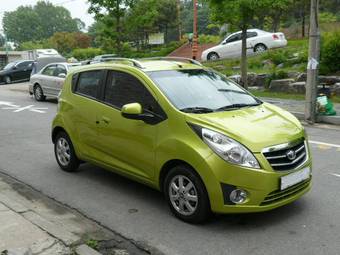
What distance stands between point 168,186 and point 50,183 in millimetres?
2303

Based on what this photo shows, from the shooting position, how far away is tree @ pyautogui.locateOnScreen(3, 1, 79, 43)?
12812 centimetres

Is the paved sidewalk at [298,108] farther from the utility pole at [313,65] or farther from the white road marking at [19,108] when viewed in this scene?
the white road marking at [19,108]

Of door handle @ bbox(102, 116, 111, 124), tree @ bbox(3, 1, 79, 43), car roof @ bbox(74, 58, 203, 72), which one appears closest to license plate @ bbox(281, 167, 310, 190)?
car roof @ bbox(74, 58, 203, 72)

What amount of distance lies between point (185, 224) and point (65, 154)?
282cm

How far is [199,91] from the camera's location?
561cm

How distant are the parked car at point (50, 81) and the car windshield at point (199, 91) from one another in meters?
11.3

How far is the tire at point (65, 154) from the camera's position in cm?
690

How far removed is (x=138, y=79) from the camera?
5625 millimetres

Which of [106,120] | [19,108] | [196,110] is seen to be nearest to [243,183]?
[196,110]

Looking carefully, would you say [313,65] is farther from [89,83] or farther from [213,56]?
[213,56]

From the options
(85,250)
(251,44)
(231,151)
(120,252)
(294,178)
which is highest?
(251,44)

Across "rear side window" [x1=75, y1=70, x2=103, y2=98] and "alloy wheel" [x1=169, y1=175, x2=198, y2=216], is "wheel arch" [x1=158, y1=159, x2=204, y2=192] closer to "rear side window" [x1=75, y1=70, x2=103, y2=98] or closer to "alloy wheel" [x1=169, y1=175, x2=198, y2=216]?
"alloy wheel" [x1=169, y1=175, x2=198, y2=216]

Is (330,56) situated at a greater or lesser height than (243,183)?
greater

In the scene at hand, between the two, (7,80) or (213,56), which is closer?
(213,56)
